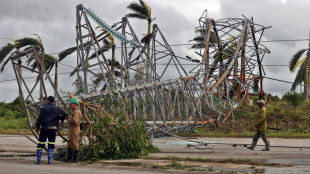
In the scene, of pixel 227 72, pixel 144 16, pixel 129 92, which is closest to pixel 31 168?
pixel 129 92

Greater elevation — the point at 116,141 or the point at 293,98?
the point at 293,98

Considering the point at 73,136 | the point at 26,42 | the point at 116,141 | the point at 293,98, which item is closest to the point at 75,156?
the point at 73,136

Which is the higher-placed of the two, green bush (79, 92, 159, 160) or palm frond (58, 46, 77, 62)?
palm frond (58, 46, 77, 62)

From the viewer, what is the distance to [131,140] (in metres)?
13.3

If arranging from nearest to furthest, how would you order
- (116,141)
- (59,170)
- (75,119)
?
(59,170) < (75,119) < (116,141)

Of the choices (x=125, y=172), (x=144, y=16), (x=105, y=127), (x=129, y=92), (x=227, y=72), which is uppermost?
(x=144, y=16)

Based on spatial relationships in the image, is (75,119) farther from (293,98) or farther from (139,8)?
(293,98)

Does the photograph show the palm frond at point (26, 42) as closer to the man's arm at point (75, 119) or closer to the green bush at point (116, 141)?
the green bush at point (116, 141)

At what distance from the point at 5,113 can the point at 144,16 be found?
69.1 ft

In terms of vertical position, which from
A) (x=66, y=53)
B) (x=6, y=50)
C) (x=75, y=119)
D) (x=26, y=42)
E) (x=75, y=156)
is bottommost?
(x=75, y=156)

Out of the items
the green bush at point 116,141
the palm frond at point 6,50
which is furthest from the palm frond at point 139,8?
the green bush at point 116,141

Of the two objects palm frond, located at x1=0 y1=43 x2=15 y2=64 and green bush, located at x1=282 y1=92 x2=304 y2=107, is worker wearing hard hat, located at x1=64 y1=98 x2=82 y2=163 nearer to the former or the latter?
green bush, located at x1=282 y1=92 x2=304 y2=107

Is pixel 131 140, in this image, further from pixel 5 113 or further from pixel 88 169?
pixel 5 113

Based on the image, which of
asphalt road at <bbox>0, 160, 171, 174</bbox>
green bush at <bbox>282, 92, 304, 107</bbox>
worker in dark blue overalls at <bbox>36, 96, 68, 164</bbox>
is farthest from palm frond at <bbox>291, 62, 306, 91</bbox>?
asphalt road at <bbox>0, 160, 171, 174</bbox>
